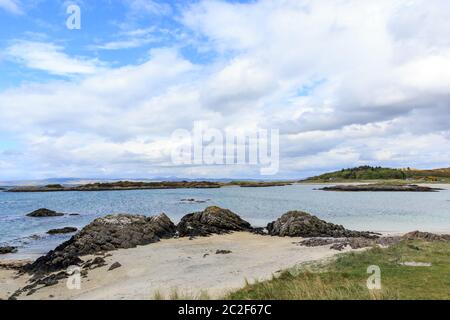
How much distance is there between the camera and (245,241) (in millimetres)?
32000

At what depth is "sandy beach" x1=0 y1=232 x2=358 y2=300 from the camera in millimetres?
16266

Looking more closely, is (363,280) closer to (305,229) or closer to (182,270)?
(182,270)

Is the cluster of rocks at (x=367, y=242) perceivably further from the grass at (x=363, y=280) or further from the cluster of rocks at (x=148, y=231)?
the cluster of rocks at (x=148, y=231)

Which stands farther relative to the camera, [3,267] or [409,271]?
[3,267]

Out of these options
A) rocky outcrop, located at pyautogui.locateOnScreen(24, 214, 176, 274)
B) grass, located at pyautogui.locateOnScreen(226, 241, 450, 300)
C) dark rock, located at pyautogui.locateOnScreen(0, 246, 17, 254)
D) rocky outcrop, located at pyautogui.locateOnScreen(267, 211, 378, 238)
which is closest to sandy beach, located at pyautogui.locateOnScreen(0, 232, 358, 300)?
rocky outcrop, located at pyautogui.locateOnScreen(24, 214, 176, 274)

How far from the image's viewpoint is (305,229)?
34.1m

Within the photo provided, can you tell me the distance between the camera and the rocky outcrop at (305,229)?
110 ft

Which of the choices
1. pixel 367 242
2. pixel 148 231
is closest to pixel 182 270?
pixel 367 242

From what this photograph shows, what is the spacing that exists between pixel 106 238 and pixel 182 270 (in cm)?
1126

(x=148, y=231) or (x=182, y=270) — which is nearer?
(x=182, y=270)

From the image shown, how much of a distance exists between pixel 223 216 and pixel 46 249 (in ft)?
54.9
